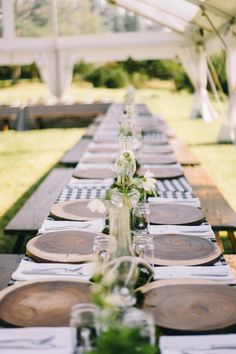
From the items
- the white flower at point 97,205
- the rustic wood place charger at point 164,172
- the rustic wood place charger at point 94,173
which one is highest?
the white flower at point 97,205

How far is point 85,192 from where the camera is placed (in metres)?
3.08

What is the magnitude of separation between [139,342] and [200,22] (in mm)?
8132

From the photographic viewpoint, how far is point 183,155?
500 cm

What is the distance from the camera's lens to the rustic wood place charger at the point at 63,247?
1.89 m

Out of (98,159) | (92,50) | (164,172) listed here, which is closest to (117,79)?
(92,50)

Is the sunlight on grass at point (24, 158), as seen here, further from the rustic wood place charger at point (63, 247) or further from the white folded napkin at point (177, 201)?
the rustic wood place charger at point (63, 247)

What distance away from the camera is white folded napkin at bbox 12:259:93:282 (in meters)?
1.73

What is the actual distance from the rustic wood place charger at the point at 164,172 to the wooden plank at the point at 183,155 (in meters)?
0.85

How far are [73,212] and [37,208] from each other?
736mm

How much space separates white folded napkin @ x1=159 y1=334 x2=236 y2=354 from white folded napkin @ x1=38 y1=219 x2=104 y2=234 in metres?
1.00

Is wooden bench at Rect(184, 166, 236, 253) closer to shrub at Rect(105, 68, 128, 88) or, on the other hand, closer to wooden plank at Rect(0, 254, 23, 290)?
wooden plank at Rect(0, 254, 23, 290)

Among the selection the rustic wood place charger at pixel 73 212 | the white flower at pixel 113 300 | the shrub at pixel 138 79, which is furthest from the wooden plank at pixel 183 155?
the shrub at pixel 138 79

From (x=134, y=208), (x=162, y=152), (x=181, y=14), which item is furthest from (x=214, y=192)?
(x=181, y=14)

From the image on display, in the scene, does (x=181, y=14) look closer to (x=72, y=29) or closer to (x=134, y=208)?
(x=72, y=29)
